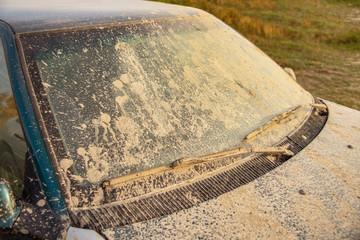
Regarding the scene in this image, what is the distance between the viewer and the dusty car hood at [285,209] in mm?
1196

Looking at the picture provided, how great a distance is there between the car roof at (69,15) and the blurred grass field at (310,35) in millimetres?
4225

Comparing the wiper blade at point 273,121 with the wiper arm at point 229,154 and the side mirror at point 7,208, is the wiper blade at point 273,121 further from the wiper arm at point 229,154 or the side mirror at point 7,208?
the side mirror at point 7,208

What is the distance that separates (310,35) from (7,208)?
9.87 m

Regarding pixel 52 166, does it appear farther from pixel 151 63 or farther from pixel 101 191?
pixel 151 63

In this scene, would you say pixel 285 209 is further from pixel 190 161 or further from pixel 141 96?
pixel 141 96

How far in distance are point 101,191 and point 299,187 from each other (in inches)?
30.8

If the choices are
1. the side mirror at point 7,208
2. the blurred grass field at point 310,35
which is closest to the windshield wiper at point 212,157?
the side mirror at point 7,208

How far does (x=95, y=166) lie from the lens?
1295 millimetres

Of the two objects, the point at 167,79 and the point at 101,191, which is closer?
the point at 101,191

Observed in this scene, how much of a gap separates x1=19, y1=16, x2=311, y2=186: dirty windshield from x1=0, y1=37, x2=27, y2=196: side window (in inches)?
6.0

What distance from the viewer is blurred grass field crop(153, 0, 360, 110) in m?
6.42

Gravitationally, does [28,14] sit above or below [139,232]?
above

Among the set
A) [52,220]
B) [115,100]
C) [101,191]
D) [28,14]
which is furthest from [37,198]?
[28,14]

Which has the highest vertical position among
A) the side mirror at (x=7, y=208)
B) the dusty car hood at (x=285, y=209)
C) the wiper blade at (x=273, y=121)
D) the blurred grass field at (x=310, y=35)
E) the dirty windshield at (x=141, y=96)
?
the dirty windshield at (x=141, y=96)
